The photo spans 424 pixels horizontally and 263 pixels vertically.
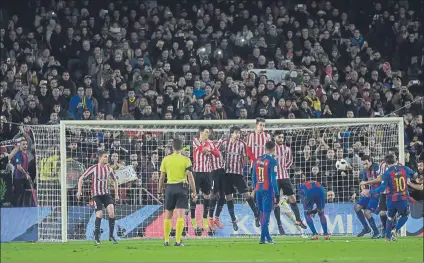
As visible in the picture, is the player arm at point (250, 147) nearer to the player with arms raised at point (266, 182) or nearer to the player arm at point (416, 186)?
the player with arms raised at point (266, 182)

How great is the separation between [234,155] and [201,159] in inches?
27.4

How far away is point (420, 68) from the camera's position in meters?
27.8

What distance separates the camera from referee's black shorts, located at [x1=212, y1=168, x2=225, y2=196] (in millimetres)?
20125

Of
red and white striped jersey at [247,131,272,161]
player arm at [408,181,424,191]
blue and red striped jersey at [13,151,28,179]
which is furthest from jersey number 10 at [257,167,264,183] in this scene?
blue and red striped jersey at [13,151,28,179]

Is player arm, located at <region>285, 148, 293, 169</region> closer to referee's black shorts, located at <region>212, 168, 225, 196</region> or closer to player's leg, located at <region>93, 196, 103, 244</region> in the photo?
referee's black shorts, located at <region>212, 168, 225, 196</region>

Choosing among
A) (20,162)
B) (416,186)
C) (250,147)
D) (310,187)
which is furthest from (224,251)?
(416,186)

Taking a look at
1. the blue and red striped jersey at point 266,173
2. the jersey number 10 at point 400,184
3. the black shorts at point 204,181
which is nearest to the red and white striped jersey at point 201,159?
the black shorts at point 204,181

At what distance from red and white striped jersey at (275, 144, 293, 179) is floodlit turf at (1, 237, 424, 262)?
1.33m

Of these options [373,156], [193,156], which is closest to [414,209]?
[373,156]

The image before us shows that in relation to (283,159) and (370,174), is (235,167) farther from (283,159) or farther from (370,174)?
(370,174)

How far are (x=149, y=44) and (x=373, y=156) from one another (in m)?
7.07

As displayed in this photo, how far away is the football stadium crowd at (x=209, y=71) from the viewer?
2206 cm

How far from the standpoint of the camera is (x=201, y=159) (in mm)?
20234

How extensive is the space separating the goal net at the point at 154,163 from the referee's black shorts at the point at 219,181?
1076 mm
